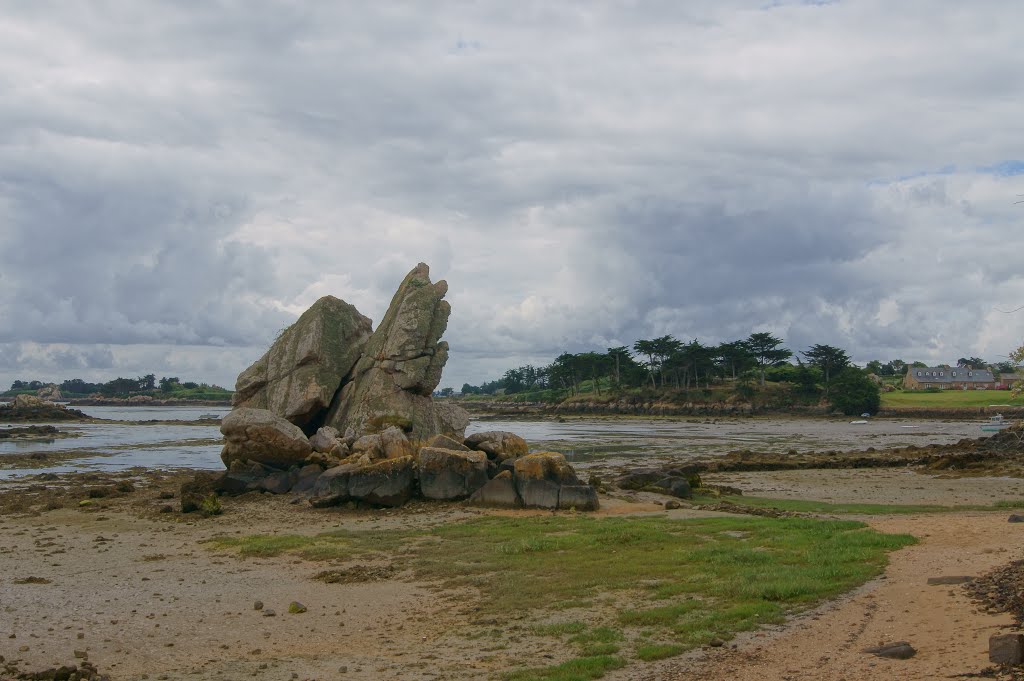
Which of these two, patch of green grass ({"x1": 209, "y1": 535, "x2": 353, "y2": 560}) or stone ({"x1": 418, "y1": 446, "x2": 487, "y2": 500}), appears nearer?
patch of green grass ({"x1": 209, "y1": 535, "x2": 353, "y2": 560})

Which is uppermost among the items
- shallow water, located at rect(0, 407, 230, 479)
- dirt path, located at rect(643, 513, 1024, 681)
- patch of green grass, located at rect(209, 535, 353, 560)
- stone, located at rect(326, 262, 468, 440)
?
stone, located at rect(326, 262, 468, 440)

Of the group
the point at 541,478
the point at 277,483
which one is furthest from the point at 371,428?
the point at 541,478

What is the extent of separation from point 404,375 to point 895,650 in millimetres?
34679

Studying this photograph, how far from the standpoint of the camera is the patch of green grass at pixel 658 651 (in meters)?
10.9

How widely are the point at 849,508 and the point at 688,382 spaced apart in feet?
429

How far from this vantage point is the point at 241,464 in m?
33.9

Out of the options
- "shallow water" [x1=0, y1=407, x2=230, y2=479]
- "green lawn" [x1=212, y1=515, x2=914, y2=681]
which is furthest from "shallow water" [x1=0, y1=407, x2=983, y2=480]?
"green lawn" [x1=212, y1=515, x2=914, y2=681]

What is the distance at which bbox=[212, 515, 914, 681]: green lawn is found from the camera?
12.1 m

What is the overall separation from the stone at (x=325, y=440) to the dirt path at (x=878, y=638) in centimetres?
2724

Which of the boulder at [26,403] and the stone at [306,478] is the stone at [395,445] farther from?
the boulder at [26,403]

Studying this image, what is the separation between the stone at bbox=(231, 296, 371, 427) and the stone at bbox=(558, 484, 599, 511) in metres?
19.2

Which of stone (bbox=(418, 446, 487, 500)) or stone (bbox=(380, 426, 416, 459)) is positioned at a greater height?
stone (bbox=(380, 426, 416, 459))

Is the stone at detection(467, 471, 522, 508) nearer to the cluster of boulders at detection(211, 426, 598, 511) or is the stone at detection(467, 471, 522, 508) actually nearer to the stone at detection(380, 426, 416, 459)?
the cluster of boulders at detection(211, 426, 598, 511)

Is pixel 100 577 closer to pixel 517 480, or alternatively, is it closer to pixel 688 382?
pixel 517 480
